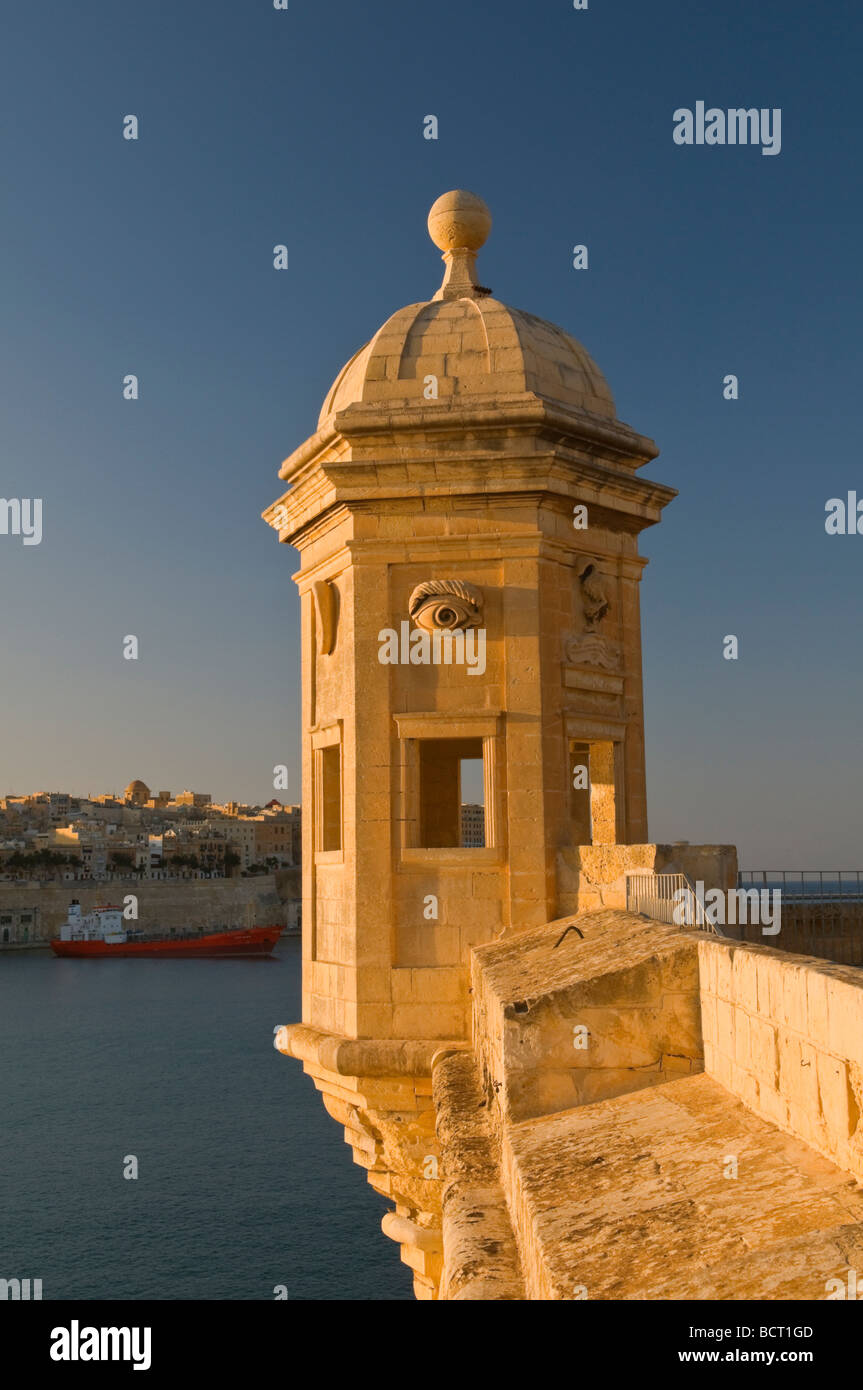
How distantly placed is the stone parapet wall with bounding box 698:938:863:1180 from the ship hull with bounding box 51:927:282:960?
95767 mm

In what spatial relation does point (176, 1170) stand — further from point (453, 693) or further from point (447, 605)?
point (447, 605)

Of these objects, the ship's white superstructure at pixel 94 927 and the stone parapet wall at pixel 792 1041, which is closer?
the stone parapet wall at pixel 792 1041

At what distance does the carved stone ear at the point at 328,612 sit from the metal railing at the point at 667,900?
2.91 metres

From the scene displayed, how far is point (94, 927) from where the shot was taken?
106 meters

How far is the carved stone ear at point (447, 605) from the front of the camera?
27.9 ft

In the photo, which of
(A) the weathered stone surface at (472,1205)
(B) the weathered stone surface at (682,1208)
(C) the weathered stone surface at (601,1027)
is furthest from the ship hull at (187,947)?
(B) the weathered stone surface at (682,1208)

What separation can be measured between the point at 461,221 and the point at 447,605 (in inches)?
136

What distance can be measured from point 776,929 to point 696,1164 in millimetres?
5018

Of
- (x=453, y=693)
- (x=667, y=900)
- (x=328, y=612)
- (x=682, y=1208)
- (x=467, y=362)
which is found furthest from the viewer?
(x=328, y=612)

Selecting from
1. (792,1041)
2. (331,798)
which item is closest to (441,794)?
(331,798)
